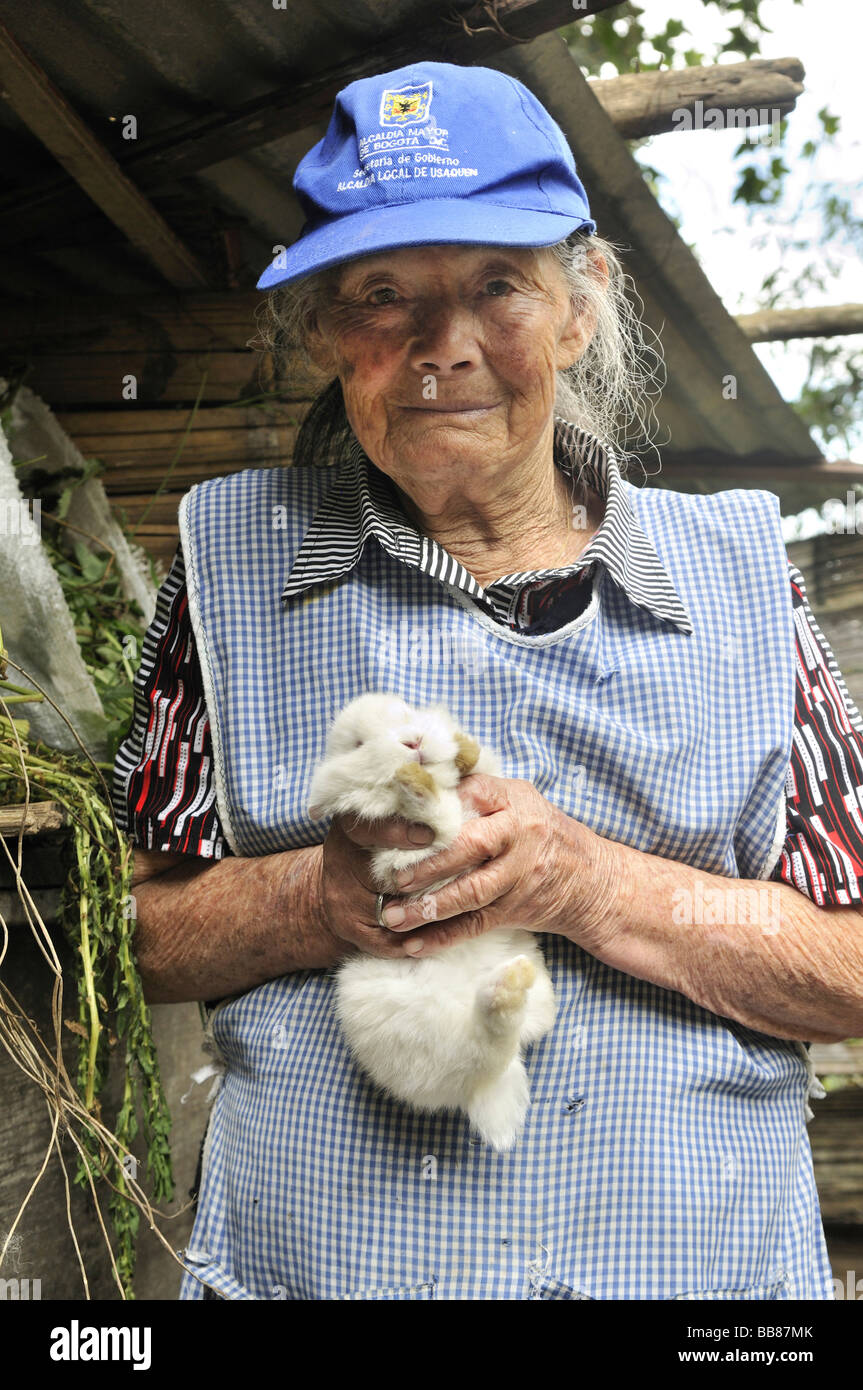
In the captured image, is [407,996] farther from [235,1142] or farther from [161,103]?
[161,103]

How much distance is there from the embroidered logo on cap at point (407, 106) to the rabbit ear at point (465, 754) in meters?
0.82

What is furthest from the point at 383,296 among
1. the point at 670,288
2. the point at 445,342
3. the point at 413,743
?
the point at 670,288

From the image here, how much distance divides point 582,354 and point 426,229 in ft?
1.21

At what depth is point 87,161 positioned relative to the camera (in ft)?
6.66

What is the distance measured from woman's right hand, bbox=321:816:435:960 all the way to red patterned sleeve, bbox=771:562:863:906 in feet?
1.83

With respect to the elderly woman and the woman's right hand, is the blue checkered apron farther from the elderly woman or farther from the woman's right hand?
the woman's right hand

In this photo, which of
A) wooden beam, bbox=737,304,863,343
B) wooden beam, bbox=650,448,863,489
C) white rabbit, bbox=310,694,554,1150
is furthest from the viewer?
wooden beam, bbox=650,448,863,489

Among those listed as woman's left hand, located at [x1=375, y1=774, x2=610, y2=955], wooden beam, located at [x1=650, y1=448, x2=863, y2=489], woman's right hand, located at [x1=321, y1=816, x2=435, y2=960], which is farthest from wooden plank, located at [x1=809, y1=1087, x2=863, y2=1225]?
woman's right hand, located at [x1=321, y1=816, x2=435, y2=960]

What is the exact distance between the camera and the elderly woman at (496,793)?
142 centimetres

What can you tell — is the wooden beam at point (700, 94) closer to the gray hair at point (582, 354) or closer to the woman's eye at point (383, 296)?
the gray hair at point (582, 354)

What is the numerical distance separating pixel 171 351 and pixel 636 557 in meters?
1.47

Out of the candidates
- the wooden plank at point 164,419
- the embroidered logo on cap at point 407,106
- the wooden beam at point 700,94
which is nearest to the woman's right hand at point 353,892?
the embroidered logo on cap at point 407,106

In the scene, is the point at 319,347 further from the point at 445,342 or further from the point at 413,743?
the point at 413,743

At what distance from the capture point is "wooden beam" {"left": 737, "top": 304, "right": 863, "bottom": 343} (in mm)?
3129
